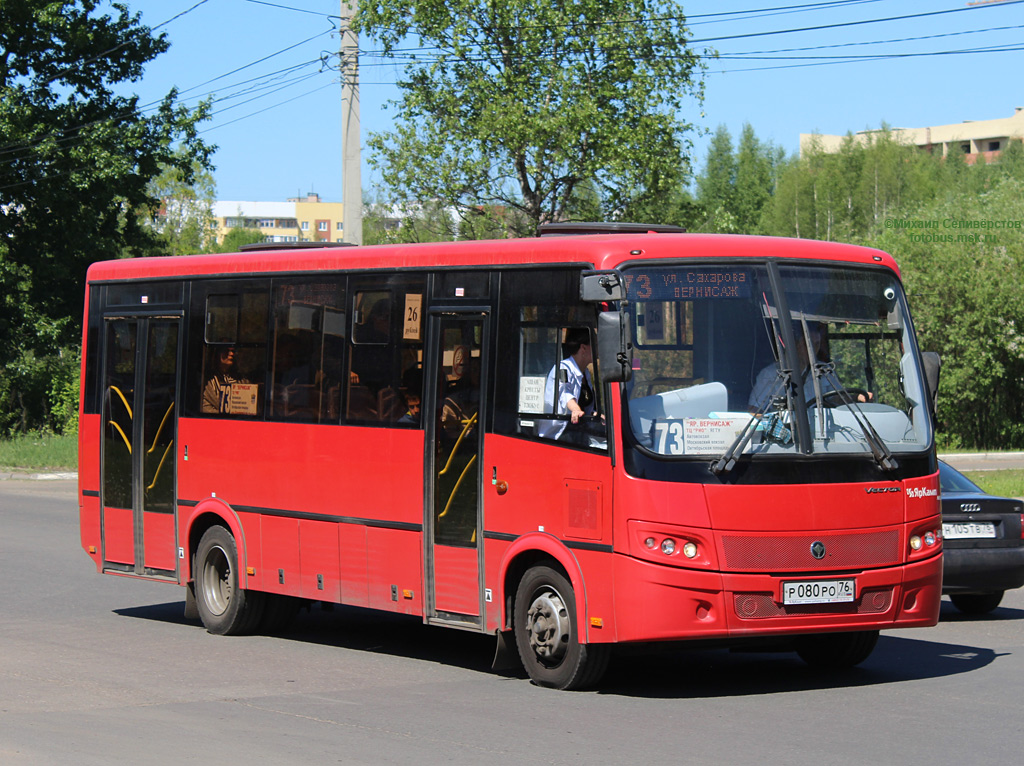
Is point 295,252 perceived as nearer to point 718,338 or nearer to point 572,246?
point 572,246

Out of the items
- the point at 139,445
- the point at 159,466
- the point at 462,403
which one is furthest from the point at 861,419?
the point at 139,445

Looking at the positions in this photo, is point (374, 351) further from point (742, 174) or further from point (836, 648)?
point (742, 174)

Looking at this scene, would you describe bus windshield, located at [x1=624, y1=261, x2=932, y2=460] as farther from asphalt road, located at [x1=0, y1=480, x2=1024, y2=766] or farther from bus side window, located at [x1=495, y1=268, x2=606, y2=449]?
asphalt road, located at [x1=0, y1=480, x2=1024, y2=766]

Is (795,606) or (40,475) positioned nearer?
(795,606)

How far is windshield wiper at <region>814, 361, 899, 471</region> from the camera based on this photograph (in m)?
8.87

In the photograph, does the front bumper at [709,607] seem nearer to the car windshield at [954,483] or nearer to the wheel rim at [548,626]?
the wheel rim at [548,626]

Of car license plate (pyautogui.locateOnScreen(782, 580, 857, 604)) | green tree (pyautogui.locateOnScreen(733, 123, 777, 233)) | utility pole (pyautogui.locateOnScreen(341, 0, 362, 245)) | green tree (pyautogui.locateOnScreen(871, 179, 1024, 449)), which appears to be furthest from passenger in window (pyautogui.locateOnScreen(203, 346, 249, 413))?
green tree (pyautogui.locateOnScreen(733, 123, 777, 233))

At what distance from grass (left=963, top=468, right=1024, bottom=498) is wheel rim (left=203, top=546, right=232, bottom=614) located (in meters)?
13.5

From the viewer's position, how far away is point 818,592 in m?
8.62

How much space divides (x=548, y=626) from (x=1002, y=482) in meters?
19.0

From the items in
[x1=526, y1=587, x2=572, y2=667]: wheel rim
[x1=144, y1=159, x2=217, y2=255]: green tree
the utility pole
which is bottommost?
[x1=526, y1=587, x2=572, y2=667]: wheel rim

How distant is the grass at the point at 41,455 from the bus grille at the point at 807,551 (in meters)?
27.9

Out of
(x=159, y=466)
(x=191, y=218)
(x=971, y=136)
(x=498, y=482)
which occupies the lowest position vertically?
(x=159, y=466)

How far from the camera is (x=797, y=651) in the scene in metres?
10.1
